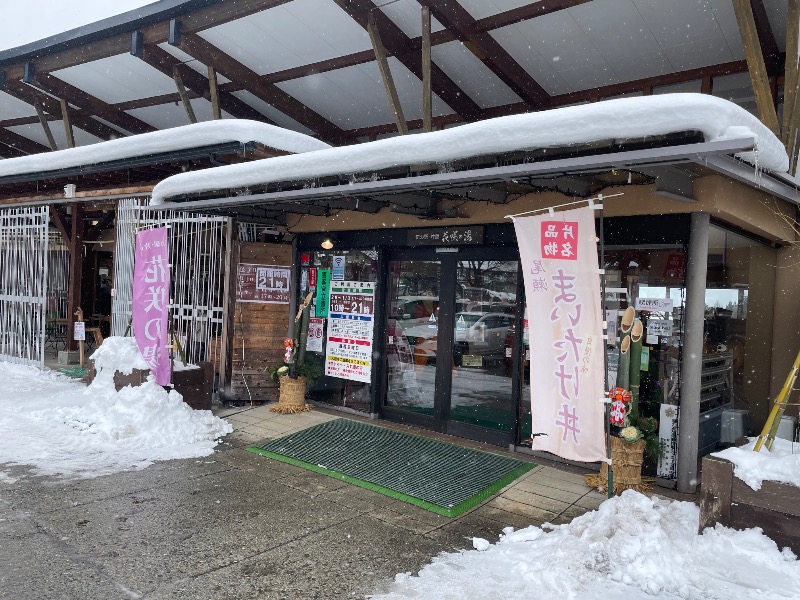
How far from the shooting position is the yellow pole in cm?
450

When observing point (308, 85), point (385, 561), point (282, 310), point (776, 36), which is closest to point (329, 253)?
point (282, 310)

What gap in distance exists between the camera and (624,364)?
18.9ft

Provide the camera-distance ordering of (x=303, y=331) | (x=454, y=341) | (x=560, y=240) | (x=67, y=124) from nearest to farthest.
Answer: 1. (x=560, y=240)
2. (x=454, y=341)
3. (x=303, y=331)
4. (x=67, y=124)

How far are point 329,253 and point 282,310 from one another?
1283 mm

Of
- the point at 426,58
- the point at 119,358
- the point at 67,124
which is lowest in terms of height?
the point at 119,358

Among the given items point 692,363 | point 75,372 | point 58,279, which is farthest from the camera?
point 58,279

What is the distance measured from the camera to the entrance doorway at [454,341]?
7.36 metres

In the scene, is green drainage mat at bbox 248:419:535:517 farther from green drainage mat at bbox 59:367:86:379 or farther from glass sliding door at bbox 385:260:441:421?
green drainage mat at bbox 59:367:86:379

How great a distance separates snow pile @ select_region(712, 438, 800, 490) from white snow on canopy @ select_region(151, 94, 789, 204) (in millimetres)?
2281

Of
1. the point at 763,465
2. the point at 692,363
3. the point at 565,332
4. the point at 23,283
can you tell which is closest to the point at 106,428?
the point at 565,332

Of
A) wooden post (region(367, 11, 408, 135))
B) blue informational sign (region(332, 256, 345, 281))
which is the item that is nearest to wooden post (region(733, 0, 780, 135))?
wooden post (region(367, 11, 408, 135))

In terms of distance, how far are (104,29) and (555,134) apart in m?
8.25

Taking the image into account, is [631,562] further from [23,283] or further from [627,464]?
[23,283]

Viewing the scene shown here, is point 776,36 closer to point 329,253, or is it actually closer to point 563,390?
point 563,390
